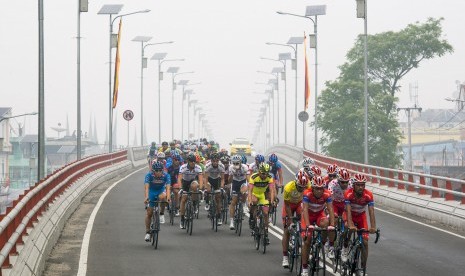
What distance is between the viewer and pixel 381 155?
87812 mm

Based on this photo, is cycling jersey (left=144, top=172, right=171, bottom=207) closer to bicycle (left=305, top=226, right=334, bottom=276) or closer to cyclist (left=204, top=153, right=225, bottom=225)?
cyclist (left=204, top=153, right=225, bottom=225)

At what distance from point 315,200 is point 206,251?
448 centimetres

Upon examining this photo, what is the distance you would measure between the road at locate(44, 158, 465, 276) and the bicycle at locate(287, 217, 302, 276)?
0.25m

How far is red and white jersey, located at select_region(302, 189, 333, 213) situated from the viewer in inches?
570

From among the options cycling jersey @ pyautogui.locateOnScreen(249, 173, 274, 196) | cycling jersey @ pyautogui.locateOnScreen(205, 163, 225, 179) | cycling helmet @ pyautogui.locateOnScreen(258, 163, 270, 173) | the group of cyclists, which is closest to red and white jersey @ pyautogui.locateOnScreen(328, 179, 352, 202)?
the group of cyclists

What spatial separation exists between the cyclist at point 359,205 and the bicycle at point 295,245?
2.42 feet

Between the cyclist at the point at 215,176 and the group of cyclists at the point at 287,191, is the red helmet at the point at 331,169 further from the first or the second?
the cyclist at the point at 215,176

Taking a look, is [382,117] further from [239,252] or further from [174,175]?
[239,252]

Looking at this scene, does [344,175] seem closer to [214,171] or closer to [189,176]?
[189,176]

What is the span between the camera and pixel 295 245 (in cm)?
1538

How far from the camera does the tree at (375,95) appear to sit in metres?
→ 88.2

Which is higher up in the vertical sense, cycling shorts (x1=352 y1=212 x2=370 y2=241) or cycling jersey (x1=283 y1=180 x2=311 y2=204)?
cycling jersey (x1=283 y1=180 x2=311 y2=204)

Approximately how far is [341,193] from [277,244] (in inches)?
151

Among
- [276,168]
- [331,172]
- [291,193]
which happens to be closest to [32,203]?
[291,193]
